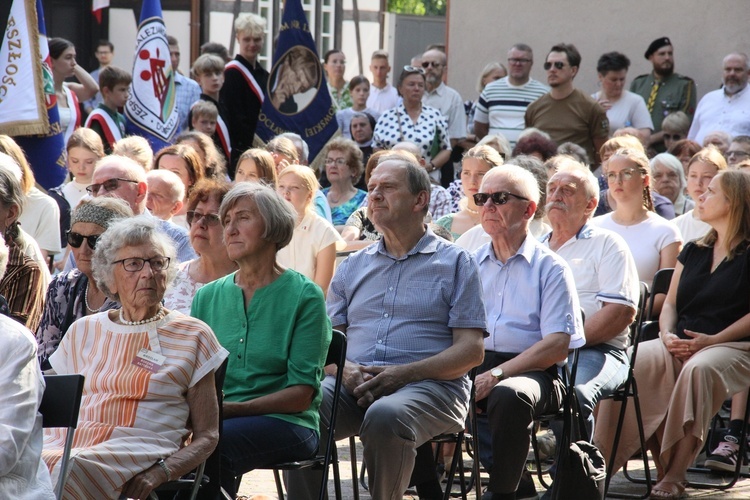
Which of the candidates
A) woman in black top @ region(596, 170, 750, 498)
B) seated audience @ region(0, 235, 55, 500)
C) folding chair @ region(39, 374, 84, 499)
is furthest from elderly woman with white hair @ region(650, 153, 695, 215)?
seated audience @ region(0, 235, 55, 500)

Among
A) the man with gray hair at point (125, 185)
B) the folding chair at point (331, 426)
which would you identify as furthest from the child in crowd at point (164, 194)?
the folding chair at point (331, 426)

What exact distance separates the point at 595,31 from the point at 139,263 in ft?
32.5

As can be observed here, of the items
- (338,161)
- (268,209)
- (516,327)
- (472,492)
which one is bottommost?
(472,492)

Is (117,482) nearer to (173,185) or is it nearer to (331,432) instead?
(331,432)

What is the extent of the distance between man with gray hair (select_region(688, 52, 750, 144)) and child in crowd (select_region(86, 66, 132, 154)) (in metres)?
5.24

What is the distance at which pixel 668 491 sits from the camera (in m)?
5.77

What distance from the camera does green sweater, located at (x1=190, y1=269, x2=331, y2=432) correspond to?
447 centimetres

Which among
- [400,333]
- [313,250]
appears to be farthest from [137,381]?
[313,250]

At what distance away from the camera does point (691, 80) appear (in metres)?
11.8

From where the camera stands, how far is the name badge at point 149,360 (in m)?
3.97

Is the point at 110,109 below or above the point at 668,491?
above

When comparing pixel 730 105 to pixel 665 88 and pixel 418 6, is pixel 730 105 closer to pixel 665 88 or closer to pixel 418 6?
pixel 665 88

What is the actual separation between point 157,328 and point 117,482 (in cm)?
57

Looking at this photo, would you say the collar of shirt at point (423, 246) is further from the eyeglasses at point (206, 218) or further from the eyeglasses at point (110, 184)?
the eyeglasses at point (110, 184)
